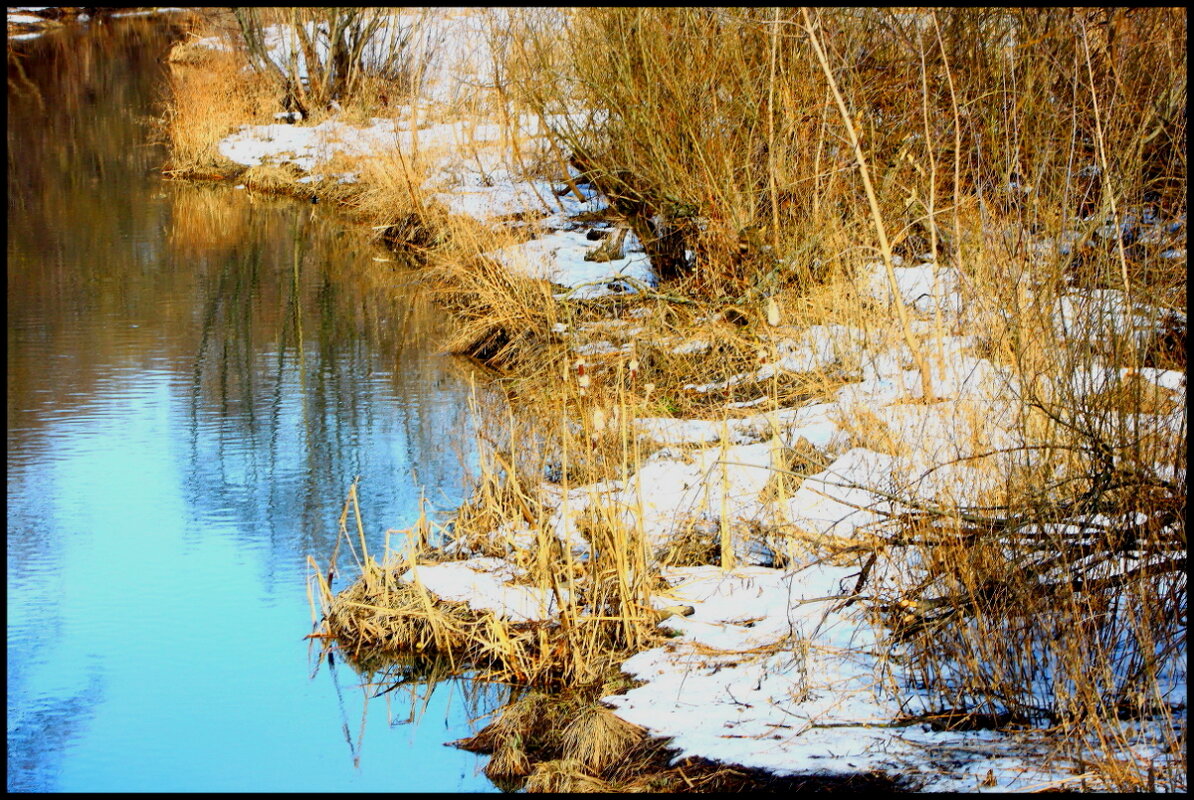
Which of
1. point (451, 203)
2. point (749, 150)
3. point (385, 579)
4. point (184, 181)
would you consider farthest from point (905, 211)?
point (184, 181)

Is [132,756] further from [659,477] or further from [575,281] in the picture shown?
[575,281]

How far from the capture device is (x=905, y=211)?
352 inches

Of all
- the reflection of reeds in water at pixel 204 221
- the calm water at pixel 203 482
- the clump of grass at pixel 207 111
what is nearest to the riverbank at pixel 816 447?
the calm water at pixel 203 482

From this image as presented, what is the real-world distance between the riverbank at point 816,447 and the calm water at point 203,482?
1.50 ft

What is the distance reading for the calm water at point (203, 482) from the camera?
495cm

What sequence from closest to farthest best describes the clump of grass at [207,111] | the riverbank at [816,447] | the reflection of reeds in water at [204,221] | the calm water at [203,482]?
the riverbank at [816,447] → the calm water at [203,482] → the reflection of reeds in water at [204,221] → the clump of grass at [207,111]

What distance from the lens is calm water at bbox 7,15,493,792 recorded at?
16.2 feet

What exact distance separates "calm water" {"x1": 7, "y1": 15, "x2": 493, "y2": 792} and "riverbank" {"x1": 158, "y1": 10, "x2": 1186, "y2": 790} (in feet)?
1.50

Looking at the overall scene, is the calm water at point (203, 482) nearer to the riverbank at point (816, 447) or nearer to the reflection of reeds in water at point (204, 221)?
the reflection of reeds in water at point (204, 221)

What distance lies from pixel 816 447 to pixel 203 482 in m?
3.53

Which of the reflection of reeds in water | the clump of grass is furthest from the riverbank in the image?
the clump of grass

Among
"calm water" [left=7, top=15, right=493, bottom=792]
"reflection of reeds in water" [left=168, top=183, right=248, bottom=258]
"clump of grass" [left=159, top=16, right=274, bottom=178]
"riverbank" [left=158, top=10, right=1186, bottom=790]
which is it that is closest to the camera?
"riverbank" [left=158, top=10, right=1186, bottom=790]

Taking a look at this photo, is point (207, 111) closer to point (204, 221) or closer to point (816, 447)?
point (204, 221)

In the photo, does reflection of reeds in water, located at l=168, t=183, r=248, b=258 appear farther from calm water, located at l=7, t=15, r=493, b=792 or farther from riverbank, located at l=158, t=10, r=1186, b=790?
riverbank, located at l=158, t=10, r=1186, b=790
